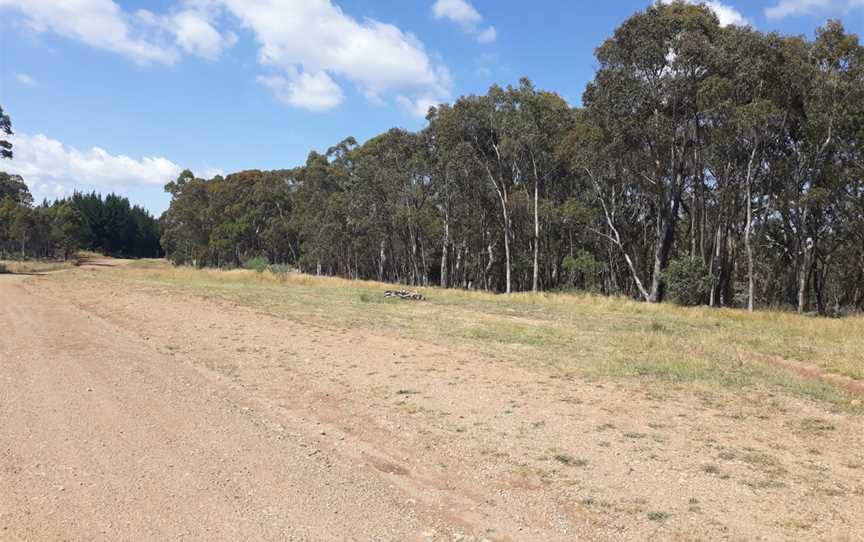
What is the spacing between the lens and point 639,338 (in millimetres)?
14531

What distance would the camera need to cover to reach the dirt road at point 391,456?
4.35 m

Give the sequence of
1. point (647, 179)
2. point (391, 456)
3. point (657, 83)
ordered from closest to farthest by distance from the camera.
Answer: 1. point (391, 456)
2. point (657, 83)
3. point (647, 179)

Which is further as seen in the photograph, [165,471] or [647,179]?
[647,179]

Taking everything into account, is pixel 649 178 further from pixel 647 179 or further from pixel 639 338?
pixel 639 338

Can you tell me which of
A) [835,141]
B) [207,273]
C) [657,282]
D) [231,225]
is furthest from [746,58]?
[231,225]

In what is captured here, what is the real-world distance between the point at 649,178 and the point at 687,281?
6.65 metres

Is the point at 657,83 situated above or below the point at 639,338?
above

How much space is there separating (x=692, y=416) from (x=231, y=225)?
237 ft

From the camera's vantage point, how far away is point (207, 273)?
140 feet

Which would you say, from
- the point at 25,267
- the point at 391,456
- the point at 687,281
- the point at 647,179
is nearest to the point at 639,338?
the point at 391,456

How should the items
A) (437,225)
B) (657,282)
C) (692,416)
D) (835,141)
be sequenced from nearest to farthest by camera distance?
1. (692,416)
2. (835,141)
3. (657,282)
4. (437,225)

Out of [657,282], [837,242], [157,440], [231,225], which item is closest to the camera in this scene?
[157,440]

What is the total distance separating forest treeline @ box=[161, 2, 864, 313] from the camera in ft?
90.0

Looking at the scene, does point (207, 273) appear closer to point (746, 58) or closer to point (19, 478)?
point (746, 58)
